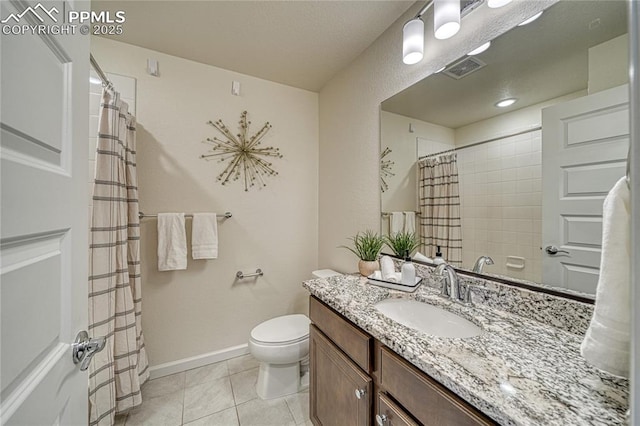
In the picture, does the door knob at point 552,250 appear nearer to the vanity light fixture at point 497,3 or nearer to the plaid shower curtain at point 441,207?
the plaid shower curtain at point 441,207

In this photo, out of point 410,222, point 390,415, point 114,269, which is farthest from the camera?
point 410,222

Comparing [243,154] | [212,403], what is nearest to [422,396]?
[212,403]

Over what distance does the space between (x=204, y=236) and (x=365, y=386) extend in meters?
1.56

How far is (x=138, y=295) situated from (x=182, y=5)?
183 cm

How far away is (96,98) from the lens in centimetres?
156

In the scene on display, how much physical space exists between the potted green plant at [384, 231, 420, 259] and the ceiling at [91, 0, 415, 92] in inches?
53.5

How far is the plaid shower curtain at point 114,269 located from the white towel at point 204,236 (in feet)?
1.24

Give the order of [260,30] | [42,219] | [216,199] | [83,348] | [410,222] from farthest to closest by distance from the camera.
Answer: [216,199], [260,30], [410,222], [83,348], [42,219]

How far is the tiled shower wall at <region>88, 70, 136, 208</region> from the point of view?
1.54 meters

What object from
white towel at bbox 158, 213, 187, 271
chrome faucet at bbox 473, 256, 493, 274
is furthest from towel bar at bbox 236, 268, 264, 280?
chrome faucet at bbox 473, 256, 493, 274

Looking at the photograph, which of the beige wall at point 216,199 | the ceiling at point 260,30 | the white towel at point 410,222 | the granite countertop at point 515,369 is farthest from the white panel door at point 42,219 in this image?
the white towel at point 410,222

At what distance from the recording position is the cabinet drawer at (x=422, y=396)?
60 cm

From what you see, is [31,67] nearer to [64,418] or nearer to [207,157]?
[64,418]

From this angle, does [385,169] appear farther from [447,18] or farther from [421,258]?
[447,18]
